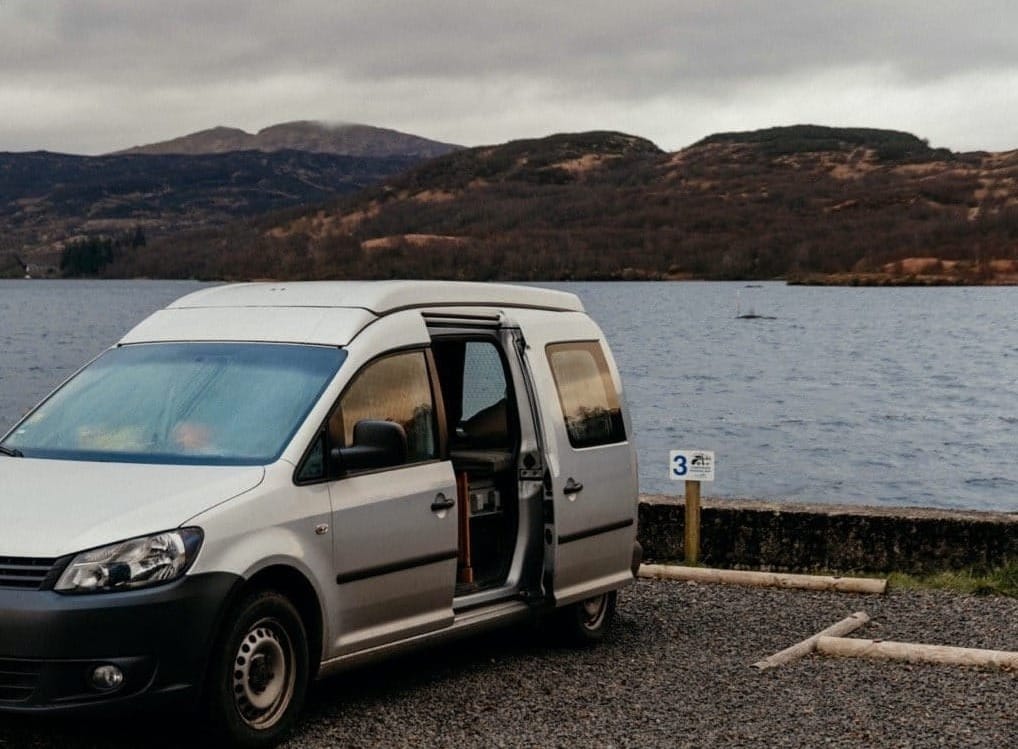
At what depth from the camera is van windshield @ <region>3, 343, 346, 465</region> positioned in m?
7.01

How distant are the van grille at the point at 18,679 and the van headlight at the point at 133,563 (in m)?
0.33

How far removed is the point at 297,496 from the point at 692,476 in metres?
5.40

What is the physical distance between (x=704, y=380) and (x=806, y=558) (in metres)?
61.3

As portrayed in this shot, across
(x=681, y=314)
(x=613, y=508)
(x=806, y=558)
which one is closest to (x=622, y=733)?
(x=613, y=508)

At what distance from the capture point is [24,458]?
23.6 feet

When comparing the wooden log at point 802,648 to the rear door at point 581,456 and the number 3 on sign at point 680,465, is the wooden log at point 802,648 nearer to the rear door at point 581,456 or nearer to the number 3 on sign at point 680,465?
the rear door at point 581,456

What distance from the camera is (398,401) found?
766 centimetres

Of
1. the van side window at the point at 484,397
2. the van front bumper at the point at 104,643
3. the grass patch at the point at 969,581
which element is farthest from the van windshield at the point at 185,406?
the grass patch at the point at 969,581

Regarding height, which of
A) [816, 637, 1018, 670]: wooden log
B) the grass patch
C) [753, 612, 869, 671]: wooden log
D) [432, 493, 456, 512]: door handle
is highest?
[432, 493, 456, 512]: door handle

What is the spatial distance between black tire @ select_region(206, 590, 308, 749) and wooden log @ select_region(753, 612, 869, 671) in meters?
2.83

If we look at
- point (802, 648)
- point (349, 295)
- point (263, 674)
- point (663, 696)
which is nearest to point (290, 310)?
point (349, 295)

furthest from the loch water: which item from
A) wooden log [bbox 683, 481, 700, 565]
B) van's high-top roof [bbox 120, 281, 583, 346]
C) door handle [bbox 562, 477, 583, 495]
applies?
van's high-top roof [bbox 120, 281, 583, 346]

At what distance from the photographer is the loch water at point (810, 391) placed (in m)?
41.5

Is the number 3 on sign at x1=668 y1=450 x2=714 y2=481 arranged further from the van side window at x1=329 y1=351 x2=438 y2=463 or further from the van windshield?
the van windshield
